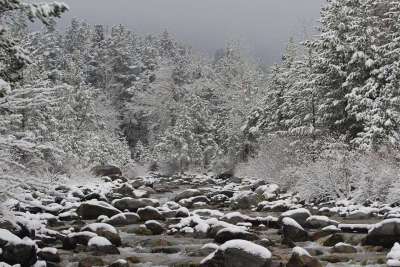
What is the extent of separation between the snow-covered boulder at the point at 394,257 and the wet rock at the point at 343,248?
118cm

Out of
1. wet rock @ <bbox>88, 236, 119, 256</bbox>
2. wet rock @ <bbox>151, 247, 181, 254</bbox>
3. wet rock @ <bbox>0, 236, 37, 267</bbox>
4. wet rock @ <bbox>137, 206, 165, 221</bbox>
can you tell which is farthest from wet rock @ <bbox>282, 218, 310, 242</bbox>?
wet rock @ <bbox>0, 236, 37, 267</bbox>

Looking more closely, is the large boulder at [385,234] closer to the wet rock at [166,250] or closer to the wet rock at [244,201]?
the wet rock at [166,250]

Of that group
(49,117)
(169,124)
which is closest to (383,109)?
(49,117)

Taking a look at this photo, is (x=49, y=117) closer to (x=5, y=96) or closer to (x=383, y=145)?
(x=383, y=145)

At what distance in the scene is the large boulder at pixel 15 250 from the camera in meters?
10.9

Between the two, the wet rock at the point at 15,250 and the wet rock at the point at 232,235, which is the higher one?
the wet rock at the point at 15,250

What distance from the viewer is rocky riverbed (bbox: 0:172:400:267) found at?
37.4ft

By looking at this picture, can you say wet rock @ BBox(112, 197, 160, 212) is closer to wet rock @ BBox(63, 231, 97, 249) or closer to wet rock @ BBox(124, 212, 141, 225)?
wet rock @ BBox(124, 212, 141, 225)

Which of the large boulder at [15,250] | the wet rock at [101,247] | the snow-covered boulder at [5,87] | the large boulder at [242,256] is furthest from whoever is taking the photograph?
the wet rock at [101,247]

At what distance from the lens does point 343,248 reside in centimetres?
1318

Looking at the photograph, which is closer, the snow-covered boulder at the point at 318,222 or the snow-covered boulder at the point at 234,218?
the snow-covered boulder at the point at 318,222

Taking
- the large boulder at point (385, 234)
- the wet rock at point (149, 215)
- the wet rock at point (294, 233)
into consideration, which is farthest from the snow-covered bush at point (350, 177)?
the wet rock at point (149, 215)

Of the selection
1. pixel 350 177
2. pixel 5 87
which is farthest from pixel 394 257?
pixel 350 177

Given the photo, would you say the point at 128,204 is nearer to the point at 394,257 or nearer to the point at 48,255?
the point at 48,255
